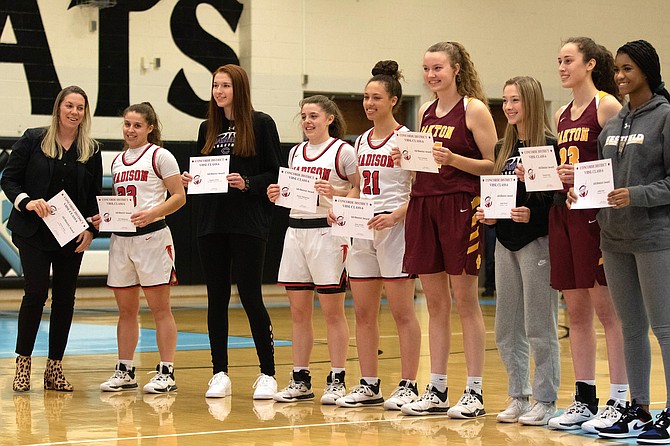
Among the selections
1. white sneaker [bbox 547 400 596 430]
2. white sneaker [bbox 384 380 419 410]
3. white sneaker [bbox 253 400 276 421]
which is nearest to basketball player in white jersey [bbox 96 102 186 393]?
white sneaker [bbox 253 400 276 421]

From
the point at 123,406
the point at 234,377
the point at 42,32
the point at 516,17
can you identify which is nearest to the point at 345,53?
the point at 516,17

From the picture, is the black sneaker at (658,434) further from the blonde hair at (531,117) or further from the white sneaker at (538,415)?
the blonde hair at (531,117)

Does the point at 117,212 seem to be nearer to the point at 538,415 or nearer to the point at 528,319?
the point at 528,319

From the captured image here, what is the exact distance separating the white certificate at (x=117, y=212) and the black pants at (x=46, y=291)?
32cm

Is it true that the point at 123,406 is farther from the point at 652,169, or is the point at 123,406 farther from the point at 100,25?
the point at 100,25

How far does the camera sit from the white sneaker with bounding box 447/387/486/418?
5637 mm

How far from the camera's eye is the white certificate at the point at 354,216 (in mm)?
5969

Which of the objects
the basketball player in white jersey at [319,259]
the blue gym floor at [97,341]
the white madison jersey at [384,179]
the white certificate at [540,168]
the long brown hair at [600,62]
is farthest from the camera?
the blue gym floor at [97,341]

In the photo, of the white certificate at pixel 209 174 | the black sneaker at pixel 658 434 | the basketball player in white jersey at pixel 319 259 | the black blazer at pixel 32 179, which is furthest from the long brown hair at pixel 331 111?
the black sneaker at pixel 658 434

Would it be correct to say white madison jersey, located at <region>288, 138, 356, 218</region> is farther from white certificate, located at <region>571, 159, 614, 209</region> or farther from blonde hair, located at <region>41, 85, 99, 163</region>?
white certificate, located at <region>571, 159, 614, 209</region>

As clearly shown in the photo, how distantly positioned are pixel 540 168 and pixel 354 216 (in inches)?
46.1

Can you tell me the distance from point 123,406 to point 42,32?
31.5ft

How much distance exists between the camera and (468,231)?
566cm

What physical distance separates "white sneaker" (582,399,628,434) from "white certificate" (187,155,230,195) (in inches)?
96.9
